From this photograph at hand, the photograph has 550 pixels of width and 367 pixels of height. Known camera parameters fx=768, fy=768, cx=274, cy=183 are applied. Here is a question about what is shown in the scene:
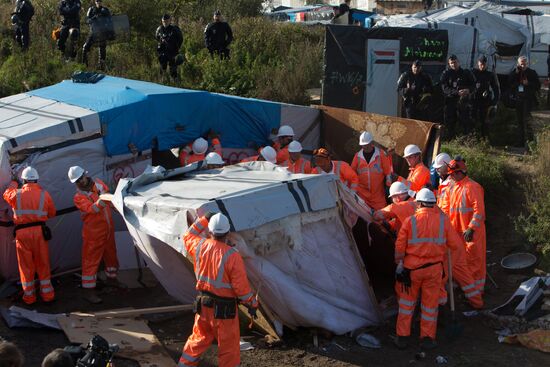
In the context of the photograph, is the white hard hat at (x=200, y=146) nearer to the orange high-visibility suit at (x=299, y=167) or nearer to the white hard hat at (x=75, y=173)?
the orange high-visibility suit at (x=299, y=167)

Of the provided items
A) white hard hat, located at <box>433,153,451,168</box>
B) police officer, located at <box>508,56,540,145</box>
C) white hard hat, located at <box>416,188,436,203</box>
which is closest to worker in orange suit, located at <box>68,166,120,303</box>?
white hard hat, located at <box>416,188,436,203</box>

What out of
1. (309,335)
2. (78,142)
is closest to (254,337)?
(309,335)

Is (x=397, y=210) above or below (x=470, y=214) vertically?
above

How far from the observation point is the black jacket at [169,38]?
16.5 m

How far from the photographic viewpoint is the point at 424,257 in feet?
27.5

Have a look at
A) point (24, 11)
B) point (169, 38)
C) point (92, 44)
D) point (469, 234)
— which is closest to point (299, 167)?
point (469, 234)

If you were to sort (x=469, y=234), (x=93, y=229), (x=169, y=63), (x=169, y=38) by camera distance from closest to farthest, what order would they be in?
(x=469, y=234) < (x=93, y=229) < (x=169, y=38) < (x=169, y=63)

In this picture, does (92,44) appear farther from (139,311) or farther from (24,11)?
(139,311)

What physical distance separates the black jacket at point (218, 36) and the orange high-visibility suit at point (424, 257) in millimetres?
10079

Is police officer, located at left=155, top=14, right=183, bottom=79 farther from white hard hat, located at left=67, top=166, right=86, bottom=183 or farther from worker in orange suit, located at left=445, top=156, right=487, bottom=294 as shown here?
worker in orange suit, located at left=445, top=156, right=487, bottom=294

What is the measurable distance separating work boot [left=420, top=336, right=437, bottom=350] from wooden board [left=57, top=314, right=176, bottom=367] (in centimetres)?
273

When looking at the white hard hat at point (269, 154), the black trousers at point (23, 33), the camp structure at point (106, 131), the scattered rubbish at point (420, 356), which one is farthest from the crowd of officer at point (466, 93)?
the black trousers at point (23, 33)

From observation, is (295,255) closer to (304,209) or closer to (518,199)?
(304,209)

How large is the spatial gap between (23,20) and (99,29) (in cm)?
197
